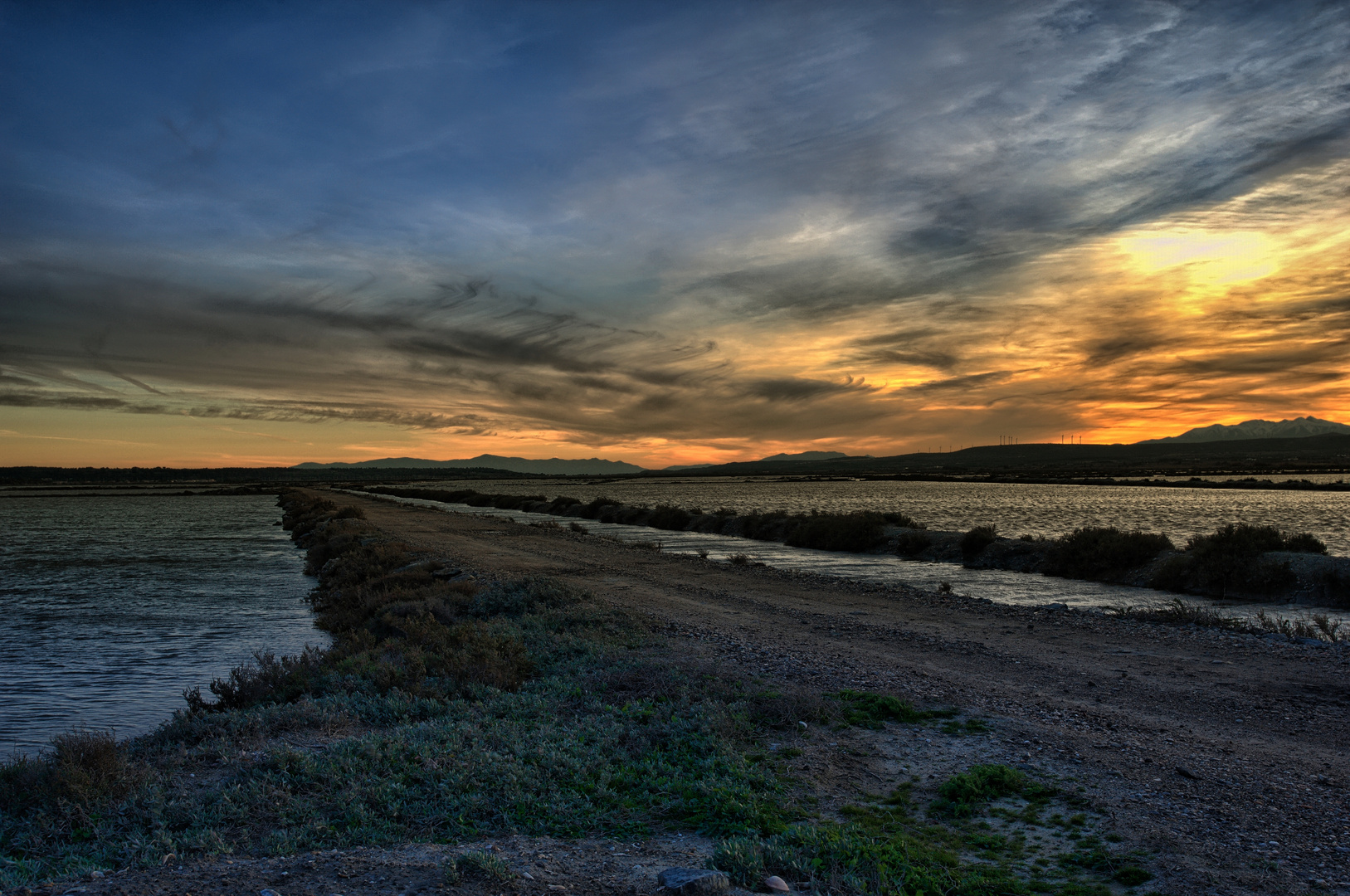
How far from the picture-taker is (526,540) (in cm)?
4091

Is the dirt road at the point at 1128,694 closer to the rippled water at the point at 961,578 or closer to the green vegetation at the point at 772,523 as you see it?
the rippled water at the point at 961,578

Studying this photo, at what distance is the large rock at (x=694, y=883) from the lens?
4.89 meters

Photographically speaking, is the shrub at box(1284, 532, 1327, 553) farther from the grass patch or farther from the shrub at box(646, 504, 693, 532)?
the shrub at box(646, 504, 693, 532)

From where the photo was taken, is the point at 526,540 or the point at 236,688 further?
the point at 526,540

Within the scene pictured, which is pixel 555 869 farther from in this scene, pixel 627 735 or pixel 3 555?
pixel 3 555

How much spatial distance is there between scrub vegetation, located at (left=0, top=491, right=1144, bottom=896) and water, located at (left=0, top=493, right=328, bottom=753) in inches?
135

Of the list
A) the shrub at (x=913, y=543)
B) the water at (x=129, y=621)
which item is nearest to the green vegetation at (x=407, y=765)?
the water at (x=129, y=621)

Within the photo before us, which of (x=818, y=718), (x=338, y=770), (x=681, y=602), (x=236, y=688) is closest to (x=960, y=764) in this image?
(x=818, y=718)

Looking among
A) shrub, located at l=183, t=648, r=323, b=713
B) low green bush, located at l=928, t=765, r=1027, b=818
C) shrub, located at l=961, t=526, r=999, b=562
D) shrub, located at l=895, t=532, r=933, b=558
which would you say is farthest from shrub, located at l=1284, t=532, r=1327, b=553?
shrub, located at l=183, t=648, r=323, b=713

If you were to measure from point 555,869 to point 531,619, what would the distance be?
31.4ft

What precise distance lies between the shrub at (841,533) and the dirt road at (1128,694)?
48.0ft

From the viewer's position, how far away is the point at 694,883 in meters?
4.95

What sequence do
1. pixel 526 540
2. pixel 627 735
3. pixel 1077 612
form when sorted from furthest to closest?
pixel 526 540
pixel 1077 612
pixel 627 735

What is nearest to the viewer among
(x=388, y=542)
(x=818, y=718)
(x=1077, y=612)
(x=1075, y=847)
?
(x=1075, y=847)
